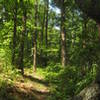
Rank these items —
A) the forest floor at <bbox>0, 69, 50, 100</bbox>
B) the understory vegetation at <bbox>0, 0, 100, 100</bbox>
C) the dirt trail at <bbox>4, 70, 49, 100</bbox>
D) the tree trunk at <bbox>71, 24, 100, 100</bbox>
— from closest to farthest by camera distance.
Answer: the tree trunk at <bbox>71, 24, 100, 100</bbox>, the understory vegetation at <bbox>0, 0, 100, 100</bbox>, the forest floor at <bbox>0, 69, 50, 100</bbox>, the dirt trail at <bbox>4, 70, 49, 100</bbox>

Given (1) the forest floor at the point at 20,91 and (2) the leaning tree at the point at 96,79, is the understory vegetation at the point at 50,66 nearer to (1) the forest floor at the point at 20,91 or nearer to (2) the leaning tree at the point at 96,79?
(1) the forest floor at the point at 20,91

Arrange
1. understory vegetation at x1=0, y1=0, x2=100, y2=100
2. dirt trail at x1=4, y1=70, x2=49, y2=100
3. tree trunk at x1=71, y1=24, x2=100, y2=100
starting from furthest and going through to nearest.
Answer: dirt trail at x1=4, y1=70, x2=49, y2=100 → understory vegetation at x1=0, y1=0, x2=100, y2=100 → tree trunk at x1=71, y1=24, x2=100, y2=100

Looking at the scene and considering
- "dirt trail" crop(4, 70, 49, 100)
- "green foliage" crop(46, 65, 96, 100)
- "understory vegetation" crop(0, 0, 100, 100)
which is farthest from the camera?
"dirt trail" crop(4, 70, 49, 100)

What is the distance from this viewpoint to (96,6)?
9.58 m

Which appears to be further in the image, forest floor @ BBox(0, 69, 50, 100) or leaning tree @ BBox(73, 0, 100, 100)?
forest floor @ BBox(0, 69, 50, 100)

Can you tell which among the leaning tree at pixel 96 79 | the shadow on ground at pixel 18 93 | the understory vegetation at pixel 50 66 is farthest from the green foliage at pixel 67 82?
the shadow on ground at pixel 18 93

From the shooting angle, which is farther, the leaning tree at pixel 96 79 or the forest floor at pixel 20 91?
the forest floor at pixel 20 91

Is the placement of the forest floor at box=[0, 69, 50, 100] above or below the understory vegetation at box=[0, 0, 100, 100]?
below

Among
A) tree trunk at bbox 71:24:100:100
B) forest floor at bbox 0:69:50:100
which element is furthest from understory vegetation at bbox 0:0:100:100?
tree trunk at bbox 71:24:100:100

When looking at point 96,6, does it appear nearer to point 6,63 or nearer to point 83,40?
point 83,40

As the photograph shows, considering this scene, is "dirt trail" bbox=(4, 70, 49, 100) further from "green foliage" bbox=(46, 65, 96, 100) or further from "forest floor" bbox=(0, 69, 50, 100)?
"green foliage" bbox=(46, 65, 96, 100)

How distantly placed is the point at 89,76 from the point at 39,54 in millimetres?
23235

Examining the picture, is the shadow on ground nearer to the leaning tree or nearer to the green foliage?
the green foliage

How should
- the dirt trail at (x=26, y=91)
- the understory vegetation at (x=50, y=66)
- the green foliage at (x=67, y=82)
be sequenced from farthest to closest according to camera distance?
the dirt trail at (x=26, y=91), the understory vegetation at (x=50, y=66), the green foliage at (x=67, y=82)
